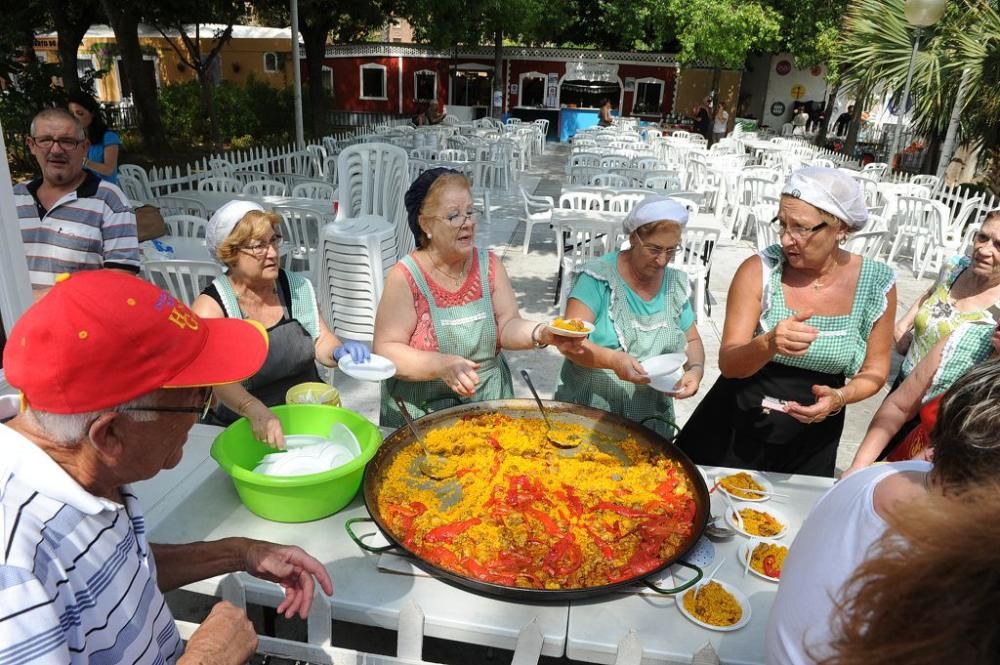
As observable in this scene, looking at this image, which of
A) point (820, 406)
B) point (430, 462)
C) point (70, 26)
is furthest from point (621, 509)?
point (70, 26)

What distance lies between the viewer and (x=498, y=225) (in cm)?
1025

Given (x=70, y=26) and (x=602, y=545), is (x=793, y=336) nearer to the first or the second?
(x=602, y=545)

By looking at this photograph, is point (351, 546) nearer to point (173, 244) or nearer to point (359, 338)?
point (359, 338)

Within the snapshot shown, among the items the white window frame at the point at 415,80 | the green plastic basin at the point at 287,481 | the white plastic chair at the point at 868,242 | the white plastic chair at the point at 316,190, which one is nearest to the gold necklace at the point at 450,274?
the green plastic basin at the point at 287,481

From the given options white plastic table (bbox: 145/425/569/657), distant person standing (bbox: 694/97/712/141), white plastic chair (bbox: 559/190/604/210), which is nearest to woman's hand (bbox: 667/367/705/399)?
white plastic table (bbox: 145/425/569/657)

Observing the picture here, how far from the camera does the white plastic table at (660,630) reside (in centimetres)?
144

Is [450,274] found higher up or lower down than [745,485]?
higher up

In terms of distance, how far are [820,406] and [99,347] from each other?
85.7 inches

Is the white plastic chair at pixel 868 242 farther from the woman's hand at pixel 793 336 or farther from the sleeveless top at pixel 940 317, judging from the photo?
the woman's hand at pixel 793 336

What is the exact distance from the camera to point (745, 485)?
2.11 m

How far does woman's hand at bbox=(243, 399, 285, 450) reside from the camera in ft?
6.39

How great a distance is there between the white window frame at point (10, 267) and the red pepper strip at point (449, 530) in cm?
147

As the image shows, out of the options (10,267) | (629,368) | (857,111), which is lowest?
(629,368)

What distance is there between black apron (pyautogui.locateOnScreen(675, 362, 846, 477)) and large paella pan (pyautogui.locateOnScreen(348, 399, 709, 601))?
594mm
